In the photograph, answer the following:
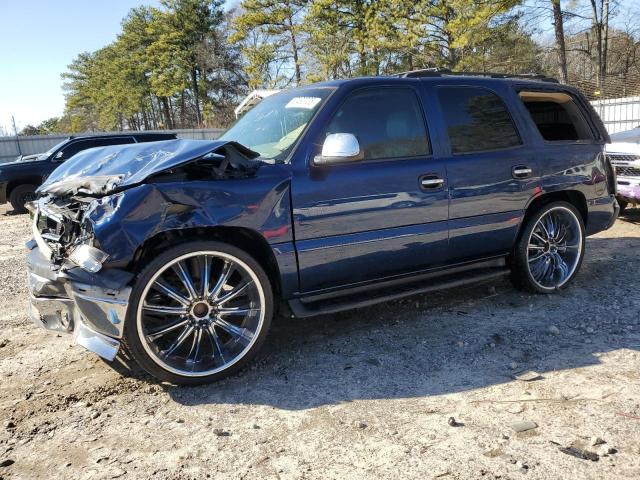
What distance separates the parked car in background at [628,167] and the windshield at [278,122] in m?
4.94

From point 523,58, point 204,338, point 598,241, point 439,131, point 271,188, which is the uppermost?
point 523,58

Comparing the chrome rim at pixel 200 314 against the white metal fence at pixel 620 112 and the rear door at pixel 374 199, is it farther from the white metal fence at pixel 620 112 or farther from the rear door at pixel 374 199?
the white metal fence at pixel 620 112

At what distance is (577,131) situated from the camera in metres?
4.86

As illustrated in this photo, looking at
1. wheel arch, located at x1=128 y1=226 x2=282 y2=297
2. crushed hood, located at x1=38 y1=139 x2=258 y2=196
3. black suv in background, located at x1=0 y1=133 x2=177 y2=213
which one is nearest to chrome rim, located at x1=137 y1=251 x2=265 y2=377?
wheel arch, located at x1=128 y1=226 x2=282 y2=297

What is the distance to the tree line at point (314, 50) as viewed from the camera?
19797 millimetres

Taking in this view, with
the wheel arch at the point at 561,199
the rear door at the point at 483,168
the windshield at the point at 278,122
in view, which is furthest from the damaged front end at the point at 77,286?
the wheel arch at the point at 561,199

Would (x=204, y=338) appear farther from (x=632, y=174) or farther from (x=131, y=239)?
(x=632, y=174)

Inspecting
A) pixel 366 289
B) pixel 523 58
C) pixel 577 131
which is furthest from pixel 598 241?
pixel 523 58

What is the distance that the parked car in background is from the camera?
6910mm

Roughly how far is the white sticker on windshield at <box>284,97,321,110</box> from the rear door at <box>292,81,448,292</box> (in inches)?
6.6

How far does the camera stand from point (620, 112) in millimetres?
17422

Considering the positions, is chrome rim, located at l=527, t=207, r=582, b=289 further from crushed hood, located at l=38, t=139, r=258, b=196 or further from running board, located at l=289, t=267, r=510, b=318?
crushed hood, located at l=38, t=139, r=258, b=196

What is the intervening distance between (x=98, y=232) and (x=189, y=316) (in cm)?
74

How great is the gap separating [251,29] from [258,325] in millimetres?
31968
